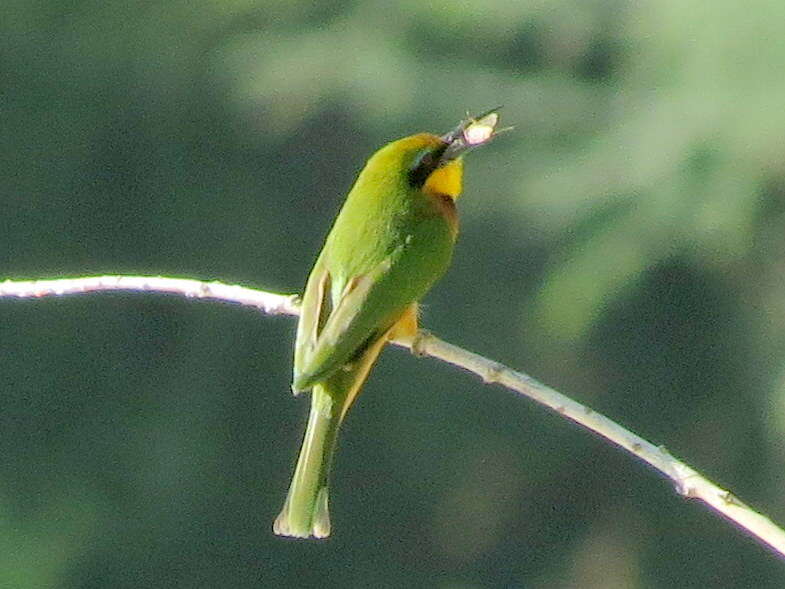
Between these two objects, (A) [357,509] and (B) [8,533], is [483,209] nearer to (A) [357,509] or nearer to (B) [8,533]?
(A) [357,509]

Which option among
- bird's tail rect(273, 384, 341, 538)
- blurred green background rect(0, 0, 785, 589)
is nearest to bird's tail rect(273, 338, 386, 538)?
bird's tail rect(273, 384, 341, 538)

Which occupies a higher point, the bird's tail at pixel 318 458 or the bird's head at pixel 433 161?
the bird's head at pixel 433 161

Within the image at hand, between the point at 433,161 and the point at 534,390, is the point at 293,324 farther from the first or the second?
the point at 534,390

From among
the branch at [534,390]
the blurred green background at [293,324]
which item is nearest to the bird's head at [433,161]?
the branch at [534,390]

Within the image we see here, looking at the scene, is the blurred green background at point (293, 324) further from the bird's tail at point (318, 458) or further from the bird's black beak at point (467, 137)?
the bird's tail at point (318, 458)

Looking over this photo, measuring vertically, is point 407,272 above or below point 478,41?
above

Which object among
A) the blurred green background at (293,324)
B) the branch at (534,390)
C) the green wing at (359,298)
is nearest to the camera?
the branch at (534,390)

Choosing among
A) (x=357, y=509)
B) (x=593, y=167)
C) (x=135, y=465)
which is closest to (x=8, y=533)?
(x=135, y=465)
